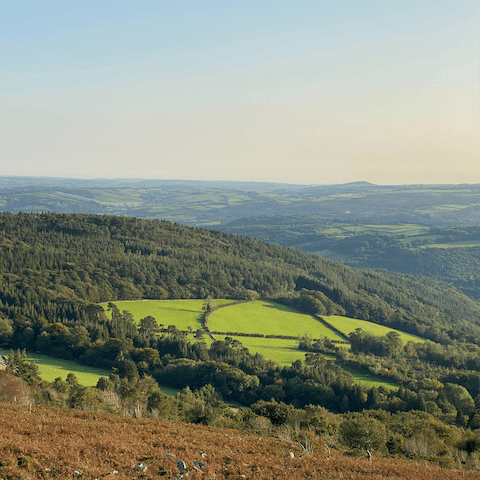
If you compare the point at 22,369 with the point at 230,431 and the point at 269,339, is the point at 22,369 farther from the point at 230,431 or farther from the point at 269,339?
the point at 269,339

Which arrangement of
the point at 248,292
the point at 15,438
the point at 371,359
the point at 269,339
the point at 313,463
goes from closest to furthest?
the point at 15,438, the point at 313,463, the point at 371,359, the point at 269,339, the point at 248,292

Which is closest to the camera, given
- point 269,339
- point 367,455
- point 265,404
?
point 367,455

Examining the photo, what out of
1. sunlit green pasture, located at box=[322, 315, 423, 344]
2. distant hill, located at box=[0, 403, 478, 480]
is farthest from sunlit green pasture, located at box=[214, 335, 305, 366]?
distant hill, located at box=[0, 403, 478, 480]

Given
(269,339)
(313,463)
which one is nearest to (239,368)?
(269,339)

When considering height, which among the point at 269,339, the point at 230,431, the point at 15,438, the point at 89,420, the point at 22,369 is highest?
the point at 15,438

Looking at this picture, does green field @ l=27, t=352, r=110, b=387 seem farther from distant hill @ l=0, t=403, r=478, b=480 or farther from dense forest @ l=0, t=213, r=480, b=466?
distant hill @ l=0, t=403, r=478, b=480

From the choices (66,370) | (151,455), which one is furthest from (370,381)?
(151,455)

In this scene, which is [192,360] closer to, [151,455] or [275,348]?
[275,348]
